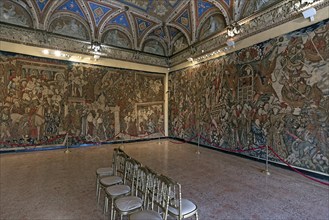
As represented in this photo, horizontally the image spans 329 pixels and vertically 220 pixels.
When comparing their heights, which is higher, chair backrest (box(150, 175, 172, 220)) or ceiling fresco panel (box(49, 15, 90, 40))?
ceiling fresco panel (box(49, 15, 90, 40))

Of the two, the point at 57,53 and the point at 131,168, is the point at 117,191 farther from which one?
the point at 57,53

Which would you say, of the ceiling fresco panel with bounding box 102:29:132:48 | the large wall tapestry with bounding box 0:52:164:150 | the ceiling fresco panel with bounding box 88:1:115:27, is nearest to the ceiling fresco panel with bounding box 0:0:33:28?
the large wall tapestry with bounding box 0:52:164:150

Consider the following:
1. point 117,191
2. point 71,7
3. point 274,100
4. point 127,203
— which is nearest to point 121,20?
point 71,7

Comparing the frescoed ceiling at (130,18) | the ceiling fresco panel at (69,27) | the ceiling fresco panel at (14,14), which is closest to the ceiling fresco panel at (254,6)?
the frescoed ceiling at (130,18)

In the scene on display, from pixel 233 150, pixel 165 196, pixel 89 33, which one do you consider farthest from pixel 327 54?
pixel 89 33

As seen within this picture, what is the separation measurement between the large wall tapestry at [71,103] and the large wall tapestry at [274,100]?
4.17 m

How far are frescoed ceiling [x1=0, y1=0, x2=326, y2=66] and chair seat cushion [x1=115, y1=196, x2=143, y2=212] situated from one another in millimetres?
8136

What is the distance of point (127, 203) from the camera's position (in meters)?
2.70

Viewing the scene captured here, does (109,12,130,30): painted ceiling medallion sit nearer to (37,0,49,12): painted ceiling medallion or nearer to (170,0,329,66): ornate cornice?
(37,0,49,12): painted ceiling medallion

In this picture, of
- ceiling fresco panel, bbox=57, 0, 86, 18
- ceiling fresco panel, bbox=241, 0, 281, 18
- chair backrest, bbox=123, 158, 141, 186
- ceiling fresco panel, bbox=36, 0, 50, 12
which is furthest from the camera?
ceiling fresco panel, bbox=57, 0, 86, 18

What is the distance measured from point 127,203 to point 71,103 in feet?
28.2

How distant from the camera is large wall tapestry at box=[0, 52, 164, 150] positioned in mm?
8320

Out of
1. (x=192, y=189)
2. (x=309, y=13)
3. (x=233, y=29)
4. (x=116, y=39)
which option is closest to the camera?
(x=192, y=189)

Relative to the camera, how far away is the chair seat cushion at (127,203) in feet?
8.56
